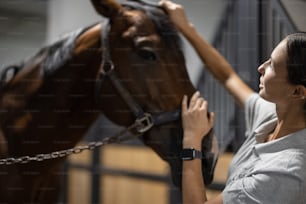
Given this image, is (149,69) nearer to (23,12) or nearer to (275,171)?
(275,171)

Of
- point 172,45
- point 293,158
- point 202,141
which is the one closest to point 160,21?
point 172,45

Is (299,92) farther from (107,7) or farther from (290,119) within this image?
(107,7)

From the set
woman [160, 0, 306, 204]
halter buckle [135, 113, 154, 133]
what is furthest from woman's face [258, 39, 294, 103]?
halter buckle [135, 113, 154, 133]

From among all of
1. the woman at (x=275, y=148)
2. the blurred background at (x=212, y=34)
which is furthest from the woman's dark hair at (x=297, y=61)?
the blurred background at (x=212, y=34)

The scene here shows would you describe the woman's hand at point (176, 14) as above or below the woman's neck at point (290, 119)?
above

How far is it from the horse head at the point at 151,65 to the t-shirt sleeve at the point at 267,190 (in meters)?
0.13

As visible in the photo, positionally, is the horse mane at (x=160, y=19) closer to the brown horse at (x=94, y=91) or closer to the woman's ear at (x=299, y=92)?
the brown horse at (x=94, y=91)

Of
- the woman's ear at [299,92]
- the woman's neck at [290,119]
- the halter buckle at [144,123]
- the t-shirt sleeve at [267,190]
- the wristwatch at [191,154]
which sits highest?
the woman's ear at [299,92]

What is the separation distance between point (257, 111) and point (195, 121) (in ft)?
0.39

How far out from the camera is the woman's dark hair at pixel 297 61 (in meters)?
0.45

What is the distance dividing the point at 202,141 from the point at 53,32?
638mm

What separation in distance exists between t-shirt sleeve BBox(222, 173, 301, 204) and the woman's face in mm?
88

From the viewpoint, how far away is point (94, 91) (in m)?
0.71


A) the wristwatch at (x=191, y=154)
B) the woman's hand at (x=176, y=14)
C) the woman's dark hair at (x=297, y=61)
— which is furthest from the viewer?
the woman's hand at (x=176, y=14)
